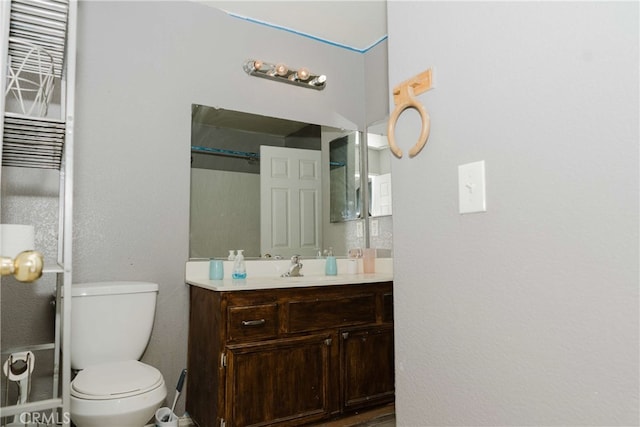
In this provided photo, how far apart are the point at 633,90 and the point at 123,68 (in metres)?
2.40

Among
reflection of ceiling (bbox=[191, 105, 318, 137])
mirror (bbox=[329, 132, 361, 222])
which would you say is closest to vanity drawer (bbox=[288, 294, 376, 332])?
mirror (bbox=[329, 132, 361, 222])

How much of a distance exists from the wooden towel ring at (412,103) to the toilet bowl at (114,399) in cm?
141

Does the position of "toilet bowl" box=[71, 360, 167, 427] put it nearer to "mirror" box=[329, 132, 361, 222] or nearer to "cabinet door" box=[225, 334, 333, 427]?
"cabinet door" box=[225, 334, 333, 427]

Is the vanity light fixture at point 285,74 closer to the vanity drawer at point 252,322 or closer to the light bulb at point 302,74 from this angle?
the light bulb at point 302,74

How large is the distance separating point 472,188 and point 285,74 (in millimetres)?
2189

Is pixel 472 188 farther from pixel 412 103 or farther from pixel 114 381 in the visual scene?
pixel 114 381

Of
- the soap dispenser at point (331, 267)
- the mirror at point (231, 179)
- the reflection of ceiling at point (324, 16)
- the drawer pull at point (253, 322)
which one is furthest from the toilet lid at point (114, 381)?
the reflection of ceiling at point (324, 16)

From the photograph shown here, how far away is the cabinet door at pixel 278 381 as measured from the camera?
78.8 inches

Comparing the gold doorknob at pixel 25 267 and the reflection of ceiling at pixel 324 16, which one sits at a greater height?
the reflection of ceiling at pixel 324 16

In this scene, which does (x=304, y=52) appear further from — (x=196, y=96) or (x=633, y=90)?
(x=633, y=90)

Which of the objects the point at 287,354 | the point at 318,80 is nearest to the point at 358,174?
the point at 318,80

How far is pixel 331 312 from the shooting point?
229 centimetres

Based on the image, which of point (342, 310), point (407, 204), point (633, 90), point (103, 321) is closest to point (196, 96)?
point (103, 321)

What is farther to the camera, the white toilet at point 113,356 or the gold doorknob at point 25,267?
the white toilet at point 113,356
